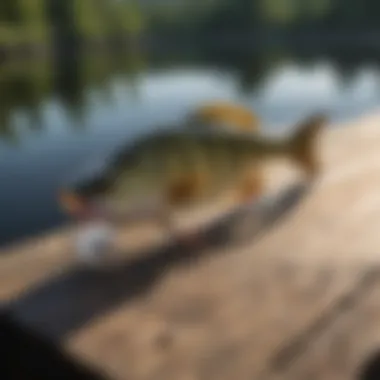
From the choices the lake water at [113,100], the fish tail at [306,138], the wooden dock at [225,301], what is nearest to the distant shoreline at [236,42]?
the lake water at [113,100]

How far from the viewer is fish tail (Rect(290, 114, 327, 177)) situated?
37.6 inches

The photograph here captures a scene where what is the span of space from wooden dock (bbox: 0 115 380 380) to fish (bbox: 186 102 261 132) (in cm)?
11

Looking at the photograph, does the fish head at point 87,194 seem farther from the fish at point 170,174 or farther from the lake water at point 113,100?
the lake water at point 113,100

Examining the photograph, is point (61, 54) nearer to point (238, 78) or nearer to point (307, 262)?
Answer: point (238, 78)

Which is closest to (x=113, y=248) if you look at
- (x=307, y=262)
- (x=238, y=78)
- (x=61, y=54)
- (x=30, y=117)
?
(x=307, y=262)

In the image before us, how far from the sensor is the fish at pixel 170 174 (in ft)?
2.57

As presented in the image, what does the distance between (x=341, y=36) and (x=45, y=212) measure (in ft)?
36.0

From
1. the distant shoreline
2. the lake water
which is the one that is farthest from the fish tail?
the distant shoreline

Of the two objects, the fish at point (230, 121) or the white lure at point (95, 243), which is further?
the fish at point (230, 121)

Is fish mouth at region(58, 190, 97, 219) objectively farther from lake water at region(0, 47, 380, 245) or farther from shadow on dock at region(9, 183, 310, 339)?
lake water at region(0, 47, 380, 245)

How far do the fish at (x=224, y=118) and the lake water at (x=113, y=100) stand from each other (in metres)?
0.12

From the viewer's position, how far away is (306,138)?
962 mm

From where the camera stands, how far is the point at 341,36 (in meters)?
12.9

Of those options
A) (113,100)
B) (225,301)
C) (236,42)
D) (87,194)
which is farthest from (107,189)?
(236,42)
